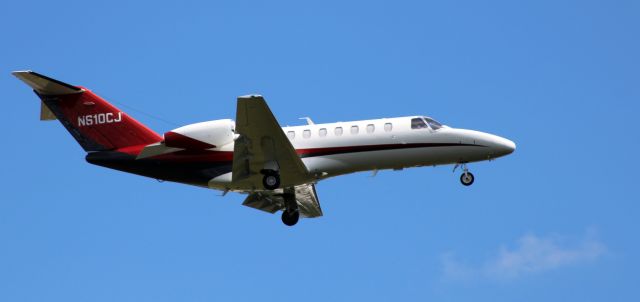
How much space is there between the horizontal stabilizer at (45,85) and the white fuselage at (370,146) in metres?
5.24

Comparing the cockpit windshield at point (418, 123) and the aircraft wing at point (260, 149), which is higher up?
the cockpit windshield at point (418, 123)

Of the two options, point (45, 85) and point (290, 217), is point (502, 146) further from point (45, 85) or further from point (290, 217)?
point (45, 85)

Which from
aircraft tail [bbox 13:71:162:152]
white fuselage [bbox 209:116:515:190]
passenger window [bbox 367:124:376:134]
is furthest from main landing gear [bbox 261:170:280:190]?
aircraft tail [bbox 13:71:162:152]

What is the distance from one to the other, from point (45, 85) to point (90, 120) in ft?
5.66

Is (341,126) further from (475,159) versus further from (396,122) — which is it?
(475,159)

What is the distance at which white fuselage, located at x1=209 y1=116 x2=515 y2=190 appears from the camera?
3009 cm

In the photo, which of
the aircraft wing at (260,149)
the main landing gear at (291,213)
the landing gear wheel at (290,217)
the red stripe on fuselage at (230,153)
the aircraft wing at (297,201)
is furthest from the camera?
the aircraft wing at (297,201)

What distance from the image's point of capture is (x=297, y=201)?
33.2 metres

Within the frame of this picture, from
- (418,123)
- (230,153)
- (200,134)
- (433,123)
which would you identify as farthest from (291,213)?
(433,123)

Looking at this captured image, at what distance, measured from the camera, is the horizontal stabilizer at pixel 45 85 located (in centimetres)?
2978

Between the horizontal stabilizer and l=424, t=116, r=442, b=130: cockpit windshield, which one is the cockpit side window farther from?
the horizontal stabilizer

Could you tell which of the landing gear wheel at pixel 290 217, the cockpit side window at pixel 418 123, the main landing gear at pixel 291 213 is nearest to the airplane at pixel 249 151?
the cockpit side window at pixel 418 123

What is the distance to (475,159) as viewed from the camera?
31016mm

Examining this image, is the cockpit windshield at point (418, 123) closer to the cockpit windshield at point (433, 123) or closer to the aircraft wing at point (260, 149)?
the cockpit windshield at point (433, 123)
